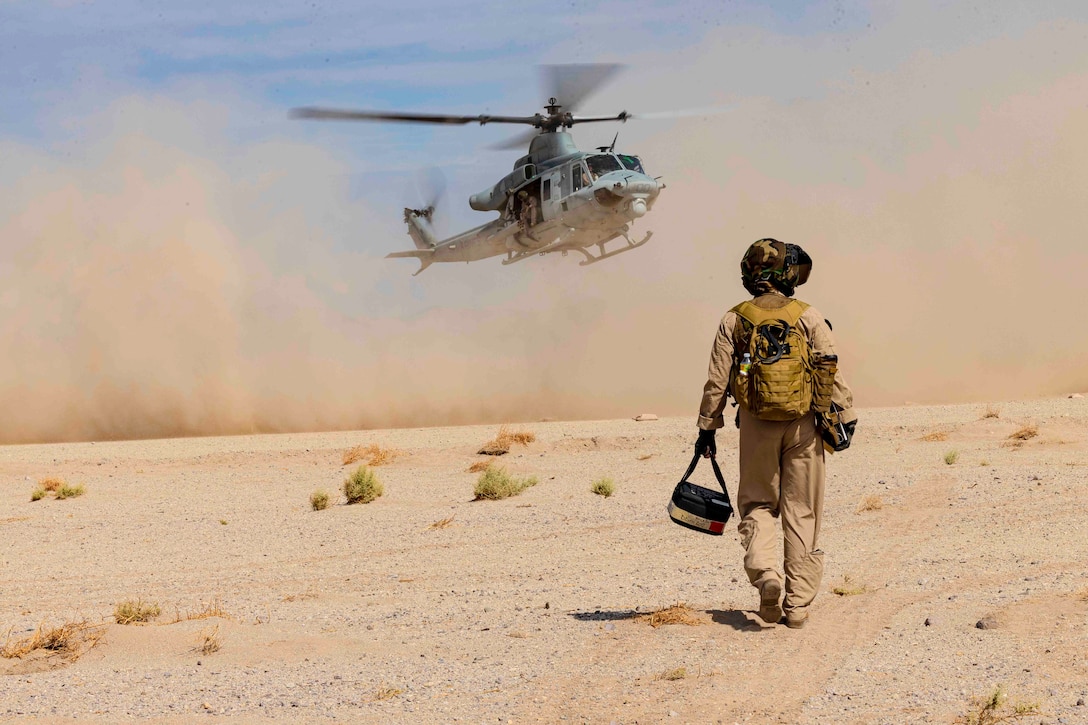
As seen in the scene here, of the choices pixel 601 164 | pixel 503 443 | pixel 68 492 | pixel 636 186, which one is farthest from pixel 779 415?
pixel 601 164

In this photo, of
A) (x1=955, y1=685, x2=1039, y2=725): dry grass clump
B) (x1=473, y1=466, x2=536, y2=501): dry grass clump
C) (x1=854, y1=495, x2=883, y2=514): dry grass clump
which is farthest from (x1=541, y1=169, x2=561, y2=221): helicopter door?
(x1=955, y1=685, x2=1039, y2=725): dry grass clump

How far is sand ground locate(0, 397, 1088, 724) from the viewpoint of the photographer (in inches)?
176

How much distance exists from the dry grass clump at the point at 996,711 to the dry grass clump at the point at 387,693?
6.74 ft

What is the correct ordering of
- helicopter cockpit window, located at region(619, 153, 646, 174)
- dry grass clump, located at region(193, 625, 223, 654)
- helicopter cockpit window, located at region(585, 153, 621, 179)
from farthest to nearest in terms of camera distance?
helicopter cockpit window, located at region(619, 153, 646, 174), helicopter cockpit window, located at region(585, 153, 621, 179), dry grass clump, located at region(193, 625, 223, 654)

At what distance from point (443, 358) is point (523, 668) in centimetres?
2501

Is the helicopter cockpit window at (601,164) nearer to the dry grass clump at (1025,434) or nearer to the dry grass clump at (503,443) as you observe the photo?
the dry grass clump at (503,443)

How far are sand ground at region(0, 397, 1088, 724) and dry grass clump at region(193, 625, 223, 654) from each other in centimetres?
5

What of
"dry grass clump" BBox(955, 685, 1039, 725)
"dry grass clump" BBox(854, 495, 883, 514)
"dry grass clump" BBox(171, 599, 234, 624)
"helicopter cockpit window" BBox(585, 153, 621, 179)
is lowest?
"dry grass clump" BBox(171, 599, 234, 624)

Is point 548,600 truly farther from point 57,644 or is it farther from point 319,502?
point 319,502

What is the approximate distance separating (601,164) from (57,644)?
12811 mm

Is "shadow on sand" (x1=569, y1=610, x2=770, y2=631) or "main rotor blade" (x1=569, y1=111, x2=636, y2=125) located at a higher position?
"main rotor blade" (x1=569, y1=111, x2=636, y2=125)

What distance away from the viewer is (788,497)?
544 cm

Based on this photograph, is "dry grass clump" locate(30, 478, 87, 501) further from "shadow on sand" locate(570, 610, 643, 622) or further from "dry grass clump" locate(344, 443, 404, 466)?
"shadow on sand" locate(570, 610, 643, 622)

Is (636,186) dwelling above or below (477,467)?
above
